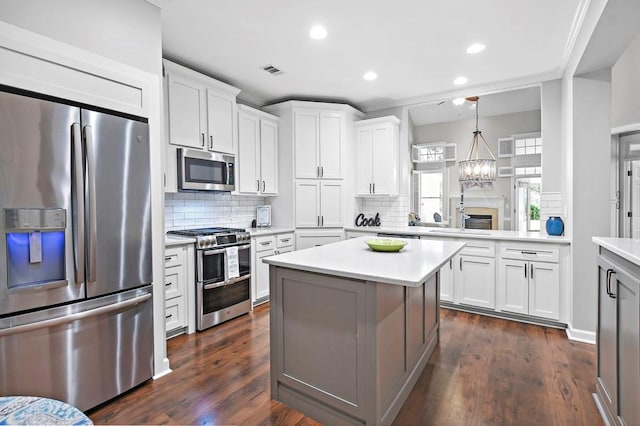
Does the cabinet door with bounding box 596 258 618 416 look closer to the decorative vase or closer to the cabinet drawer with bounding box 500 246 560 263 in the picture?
the cabinet drawer with bounding box 500 246 560 263

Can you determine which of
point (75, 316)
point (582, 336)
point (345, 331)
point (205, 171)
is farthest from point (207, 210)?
point (582, 336)

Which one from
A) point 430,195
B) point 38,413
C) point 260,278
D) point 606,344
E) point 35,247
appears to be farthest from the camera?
point 430,195

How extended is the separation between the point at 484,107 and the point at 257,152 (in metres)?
5.28

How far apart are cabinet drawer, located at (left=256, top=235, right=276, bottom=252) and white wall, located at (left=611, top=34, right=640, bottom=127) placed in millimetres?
5064

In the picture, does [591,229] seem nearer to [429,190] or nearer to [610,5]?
[610,5]

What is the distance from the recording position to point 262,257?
4.02m

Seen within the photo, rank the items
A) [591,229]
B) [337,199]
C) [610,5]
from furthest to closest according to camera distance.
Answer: [337,199], [591,229], [610,5]

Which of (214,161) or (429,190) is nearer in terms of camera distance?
(214,161)

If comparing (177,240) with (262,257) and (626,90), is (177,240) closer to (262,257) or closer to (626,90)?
(262,257)

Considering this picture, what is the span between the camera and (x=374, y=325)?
1.65m

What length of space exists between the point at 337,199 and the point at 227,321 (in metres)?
2.21

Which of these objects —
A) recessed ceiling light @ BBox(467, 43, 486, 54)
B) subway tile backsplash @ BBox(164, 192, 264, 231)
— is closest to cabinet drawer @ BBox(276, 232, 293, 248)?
subway tile backsplash @ BBox(164, 192, 264, 231)

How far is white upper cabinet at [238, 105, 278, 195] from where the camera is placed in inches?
163

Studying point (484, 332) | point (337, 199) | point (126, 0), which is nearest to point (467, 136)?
point (337, 199)
